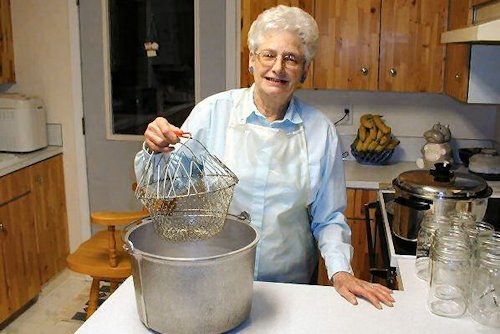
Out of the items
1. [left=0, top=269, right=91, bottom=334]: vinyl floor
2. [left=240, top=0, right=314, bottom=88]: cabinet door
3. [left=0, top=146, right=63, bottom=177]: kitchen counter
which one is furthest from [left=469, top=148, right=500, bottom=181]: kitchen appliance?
[left=0, top=146, right=63, bottom=177]: kitchen counter

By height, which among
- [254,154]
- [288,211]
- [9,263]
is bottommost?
[9,263]

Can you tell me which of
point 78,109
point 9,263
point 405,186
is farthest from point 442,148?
point 9,263

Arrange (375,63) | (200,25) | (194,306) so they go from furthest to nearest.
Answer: (200,25) < (375,63) < (194,306)

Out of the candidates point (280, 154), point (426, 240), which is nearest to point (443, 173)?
point (426, 240)

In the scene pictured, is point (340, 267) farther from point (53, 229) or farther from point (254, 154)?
point (53, 229)

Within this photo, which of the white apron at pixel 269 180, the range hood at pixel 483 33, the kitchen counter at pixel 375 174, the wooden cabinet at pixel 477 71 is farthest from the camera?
the kitchen counter at pixel 375 174

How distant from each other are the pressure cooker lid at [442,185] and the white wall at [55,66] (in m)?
2.07

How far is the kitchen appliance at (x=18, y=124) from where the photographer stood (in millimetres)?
2980

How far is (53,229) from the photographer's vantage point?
3.21m

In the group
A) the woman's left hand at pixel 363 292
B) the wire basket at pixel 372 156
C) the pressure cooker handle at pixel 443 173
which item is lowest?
the woman's left hand at pixel 363 292

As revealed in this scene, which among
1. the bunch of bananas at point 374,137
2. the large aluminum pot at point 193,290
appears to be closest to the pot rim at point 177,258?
the large aluminum pot at point 193,290

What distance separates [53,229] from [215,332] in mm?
2427

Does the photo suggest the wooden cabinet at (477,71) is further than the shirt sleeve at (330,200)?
Yes

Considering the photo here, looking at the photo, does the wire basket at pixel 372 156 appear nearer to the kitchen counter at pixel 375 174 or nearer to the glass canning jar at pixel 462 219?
the kitchen counter at pixel 375 174
